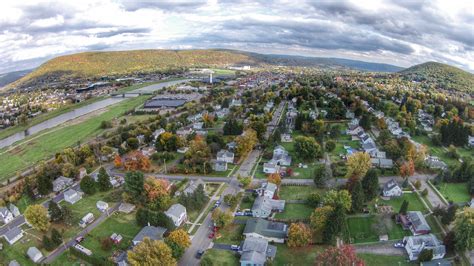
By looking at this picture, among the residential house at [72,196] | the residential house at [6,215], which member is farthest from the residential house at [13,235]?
the residential house at [72,196]

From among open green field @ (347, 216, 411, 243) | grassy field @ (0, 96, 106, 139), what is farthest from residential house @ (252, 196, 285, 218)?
grassy field @ (0, 96, 106, 139)

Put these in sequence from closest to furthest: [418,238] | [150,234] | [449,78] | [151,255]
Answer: [151,255] < [418,238] < [150,234] < [449,78]

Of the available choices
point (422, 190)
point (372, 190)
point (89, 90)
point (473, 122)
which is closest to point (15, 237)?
point (372, 190)

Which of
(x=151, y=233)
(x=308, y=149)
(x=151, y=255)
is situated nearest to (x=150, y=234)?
(x=151, y=233)

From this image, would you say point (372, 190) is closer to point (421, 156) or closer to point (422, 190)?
point (422, 190)

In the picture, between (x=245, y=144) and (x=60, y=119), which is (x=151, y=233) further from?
(x=60, y=119)

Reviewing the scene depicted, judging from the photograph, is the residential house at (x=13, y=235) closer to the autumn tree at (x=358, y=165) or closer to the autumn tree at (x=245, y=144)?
the autumn tree at (x=245, y=144)
